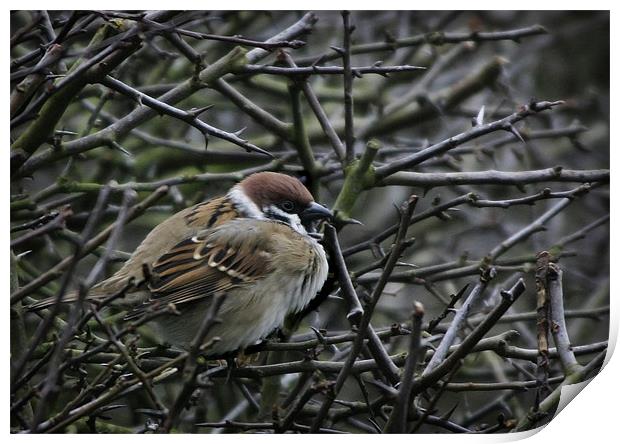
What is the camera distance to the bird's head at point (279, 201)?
2.50 meters

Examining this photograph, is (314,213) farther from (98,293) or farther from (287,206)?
(98,293)

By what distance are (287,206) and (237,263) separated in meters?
0.25

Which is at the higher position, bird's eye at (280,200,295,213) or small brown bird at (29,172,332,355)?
bird's eye at (280,200,295,213)

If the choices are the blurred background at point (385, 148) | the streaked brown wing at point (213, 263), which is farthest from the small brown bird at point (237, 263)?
the blurred background at point (385, 148)

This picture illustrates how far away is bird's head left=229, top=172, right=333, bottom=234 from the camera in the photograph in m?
2.50

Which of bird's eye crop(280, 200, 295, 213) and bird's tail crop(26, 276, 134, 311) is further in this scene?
bird's eye crop(280, 200, 295, 213)

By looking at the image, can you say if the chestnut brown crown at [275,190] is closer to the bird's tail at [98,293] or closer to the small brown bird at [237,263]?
the small brown bird at [237,263]

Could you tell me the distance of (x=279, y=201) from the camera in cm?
252

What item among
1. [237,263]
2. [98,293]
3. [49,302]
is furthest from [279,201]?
[49,302]

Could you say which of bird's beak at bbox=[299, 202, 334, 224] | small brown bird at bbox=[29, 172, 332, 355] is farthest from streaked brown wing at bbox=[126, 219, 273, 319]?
bird's beak at bbox=[299, 202, 334, 224]

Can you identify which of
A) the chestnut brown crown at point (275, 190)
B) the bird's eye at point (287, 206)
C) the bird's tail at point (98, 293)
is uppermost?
the chestnut brown crown at point (275, 190)

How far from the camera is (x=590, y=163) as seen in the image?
8.87 ft

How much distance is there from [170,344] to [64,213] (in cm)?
89

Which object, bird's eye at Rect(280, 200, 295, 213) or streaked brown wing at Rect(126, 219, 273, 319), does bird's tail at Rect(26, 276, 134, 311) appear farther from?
bird's eye at Rect(280, 200, 295, 213)
